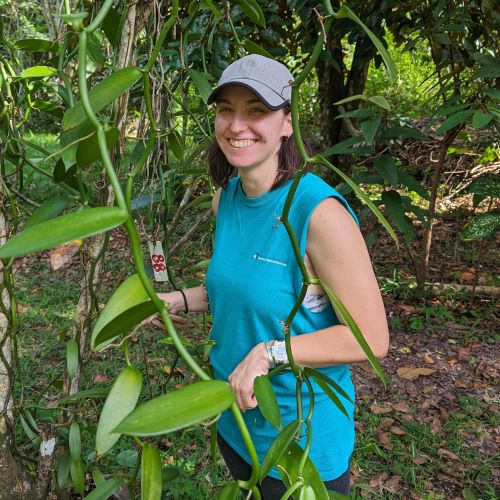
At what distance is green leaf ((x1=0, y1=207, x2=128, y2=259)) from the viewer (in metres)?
0.31

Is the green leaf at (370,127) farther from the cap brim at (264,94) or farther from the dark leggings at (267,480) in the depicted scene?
the dark leggings at (267,480)

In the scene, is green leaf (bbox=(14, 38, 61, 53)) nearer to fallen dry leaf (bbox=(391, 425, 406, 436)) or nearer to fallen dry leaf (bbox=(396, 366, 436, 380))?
fallen dry leaf (bbox=(391, 425, 406, 436))

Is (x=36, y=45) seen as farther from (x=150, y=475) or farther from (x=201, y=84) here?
(x=150, y=475)

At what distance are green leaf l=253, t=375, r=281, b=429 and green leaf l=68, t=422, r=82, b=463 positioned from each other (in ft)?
1.50

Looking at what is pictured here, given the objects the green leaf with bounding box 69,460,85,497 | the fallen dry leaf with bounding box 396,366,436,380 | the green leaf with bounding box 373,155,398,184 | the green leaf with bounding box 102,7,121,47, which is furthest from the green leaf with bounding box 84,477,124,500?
the fallen dry leaf with bounding box 396,366,436,380

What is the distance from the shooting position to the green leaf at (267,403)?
49 cm

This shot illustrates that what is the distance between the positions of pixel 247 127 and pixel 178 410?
1.94ft

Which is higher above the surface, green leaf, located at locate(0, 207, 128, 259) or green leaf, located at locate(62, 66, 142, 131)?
green leaf, located at locate(62, 66, 142, 131)

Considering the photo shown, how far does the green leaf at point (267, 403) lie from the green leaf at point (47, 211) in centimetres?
30

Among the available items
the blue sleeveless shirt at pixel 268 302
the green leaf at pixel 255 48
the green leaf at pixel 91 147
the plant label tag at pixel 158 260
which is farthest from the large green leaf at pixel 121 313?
the green leaf at pixel 255 48

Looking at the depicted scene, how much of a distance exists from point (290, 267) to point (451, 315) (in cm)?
167

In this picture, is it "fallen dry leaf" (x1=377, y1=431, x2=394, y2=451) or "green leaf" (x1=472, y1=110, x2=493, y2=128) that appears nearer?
"green leaf" (x1=472, y1=110, x2=493, y2=128)

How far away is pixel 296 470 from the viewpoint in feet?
1.65

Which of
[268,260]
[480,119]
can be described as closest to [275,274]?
[268,260]
